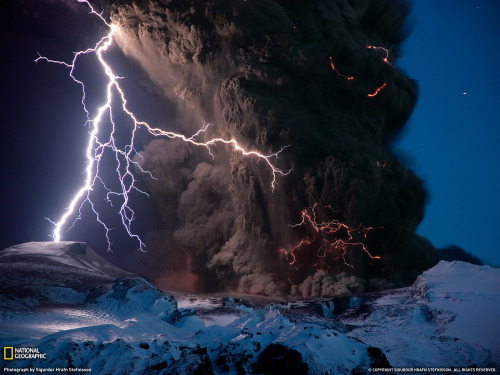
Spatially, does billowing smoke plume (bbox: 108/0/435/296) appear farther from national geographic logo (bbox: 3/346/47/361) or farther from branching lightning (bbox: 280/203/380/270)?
national geographic logo (bbox: 3/346/47/361)

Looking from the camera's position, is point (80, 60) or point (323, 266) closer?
point (323, 266)

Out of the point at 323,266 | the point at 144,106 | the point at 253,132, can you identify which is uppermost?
the point at 144,106

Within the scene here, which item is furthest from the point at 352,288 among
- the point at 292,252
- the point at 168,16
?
the point at 168,16

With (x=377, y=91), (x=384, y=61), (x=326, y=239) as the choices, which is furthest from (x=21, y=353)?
(x=384, y=61)

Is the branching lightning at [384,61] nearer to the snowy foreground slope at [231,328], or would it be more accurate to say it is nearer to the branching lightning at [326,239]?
the branching lightning at [326,239]

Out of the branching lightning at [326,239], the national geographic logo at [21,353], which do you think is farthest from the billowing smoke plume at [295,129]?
the national geographic logo at [21,353]

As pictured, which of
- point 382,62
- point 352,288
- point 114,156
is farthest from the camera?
point 114,156

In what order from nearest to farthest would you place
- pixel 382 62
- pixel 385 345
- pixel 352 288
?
pixel 385 345, pixel 352 288, pixel 382 62

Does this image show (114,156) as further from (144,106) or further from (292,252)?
(292,252)
